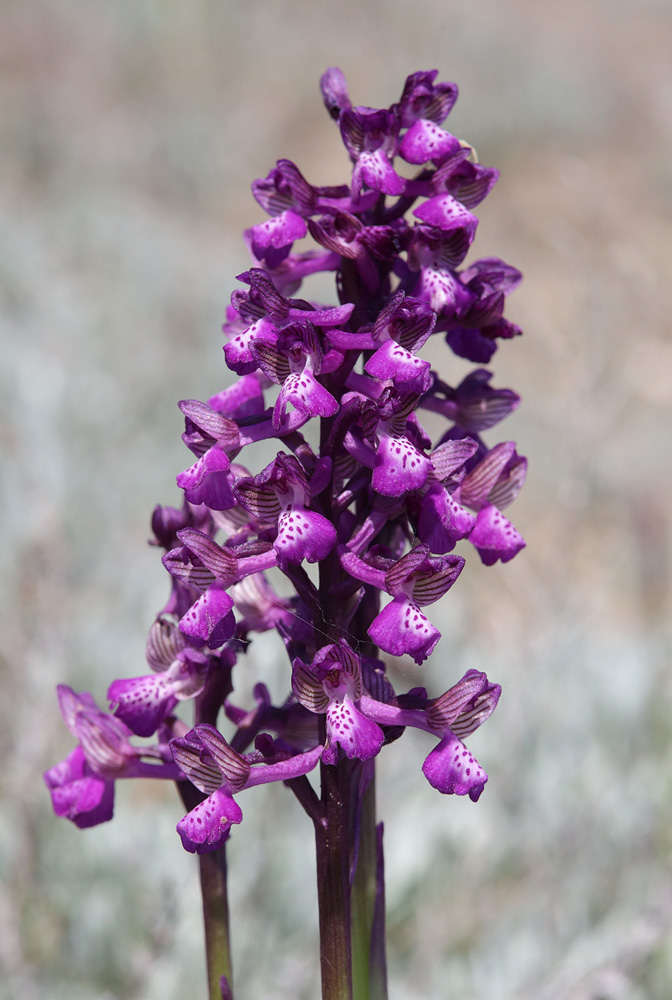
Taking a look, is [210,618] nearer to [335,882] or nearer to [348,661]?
[348,661]

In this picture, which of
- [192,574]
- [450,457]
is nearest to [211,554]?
[192,574]

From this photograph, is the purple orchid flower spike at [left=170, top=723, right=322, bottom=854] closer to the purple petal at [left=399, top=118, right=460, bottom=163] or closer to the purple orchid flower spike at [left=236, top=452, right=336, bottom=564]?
the purple orchid flower spike at [left=236, top=452, right=336, bottom=564]

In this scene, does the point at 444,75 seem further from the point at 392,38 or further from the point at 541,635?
the point at 541,635

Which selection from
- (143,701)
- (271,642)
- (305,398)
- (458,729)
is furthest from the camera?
(271,642)

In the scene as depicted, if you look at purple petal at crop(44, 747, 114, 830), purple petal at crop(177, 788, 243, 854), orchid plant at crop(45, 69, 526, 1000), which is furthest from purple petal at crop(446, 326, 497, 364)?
purple petal at crop(44, 747, 114, 830)

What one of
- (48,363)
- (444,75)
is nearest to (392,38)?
(444,75)
